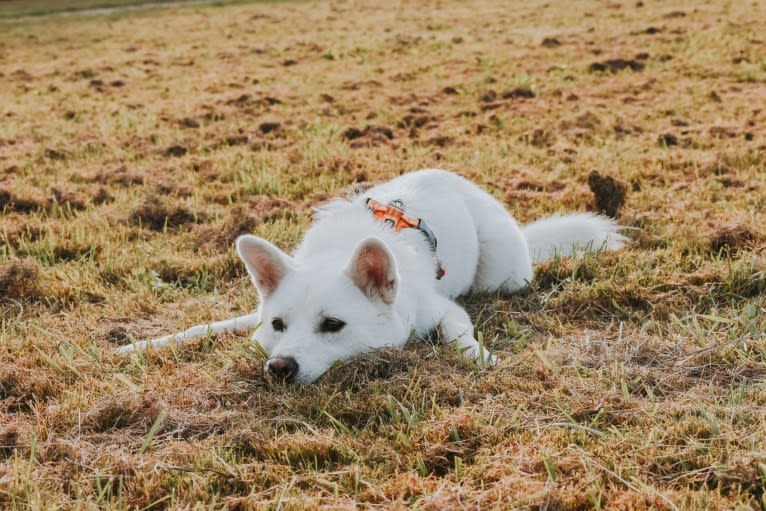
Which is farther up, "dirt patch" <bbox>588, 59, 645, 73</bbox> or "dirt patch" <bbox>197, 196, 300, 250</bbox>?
"dirt patch" <bbox>588, 59, 645, 73</bbox>

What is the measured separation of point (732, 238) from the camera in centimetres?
514

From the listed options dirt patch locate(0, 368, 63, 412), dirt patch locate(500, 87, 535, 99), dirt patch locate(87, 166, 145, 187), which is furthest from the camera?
dirt patch locate(500, 87, 535, 99)

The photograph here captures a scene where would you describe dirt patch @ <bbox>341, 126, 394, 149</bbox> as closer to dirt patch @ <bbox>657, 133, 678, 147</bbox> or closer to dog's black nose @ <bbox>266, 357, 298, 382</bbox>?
dirt patch @ <bbox>657, 133, 678, 147</bbox>

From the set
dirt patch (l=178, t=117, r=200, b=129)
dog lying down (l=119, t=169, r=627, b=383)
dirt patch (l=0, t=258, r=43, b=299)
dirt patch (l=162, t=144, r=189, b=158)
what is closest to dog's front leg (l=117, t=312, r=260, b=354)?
dog lying down (l=119, t=169, r=627, b=383)

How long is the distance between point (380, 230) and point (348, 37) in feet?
41.6

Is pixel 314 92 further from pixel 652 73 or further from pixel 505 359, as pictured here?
pixel 505 359

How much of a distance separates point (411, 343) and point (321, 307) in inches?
22.4

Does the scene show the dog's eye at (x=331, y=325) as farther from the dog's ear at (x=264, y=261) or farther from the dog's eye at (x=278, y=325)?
the dog's ear at (x=264, y=261)

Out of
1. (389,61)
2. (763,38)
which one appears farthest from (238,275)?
(763,38)

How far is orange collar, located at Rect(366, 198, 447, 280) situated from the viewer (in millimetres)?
4469

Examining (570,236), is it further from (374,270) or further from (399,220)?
(374,270)

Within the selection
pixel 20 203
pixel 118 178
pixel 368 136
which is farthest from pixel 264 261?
pixel 368 136

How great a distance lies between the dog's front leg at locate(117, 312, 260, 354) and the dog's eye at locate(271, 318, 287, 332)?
0.34 meters

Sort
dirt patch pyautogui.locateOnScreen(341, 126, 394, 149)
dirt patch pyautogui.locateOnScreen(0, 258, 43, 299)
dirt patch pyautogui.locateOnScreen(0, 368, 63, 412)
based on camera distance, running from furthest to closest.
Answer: dirt patch pyautogui.locateOnScreen(341, 126, 394, 149) → dirt patch pyautogui.locateOnScreen(0, 258, 43, 299) → dirt patch pyautogui.locateOnScreen(0, 368, 63, 412)
